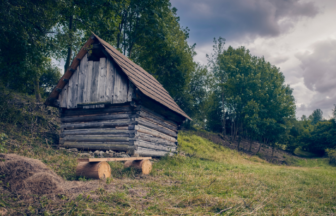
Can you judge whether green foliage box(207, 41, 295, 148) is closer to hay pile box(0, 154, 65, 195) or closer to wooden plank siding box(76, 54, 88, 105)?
wooden plank siding box(76, 54, 88, 105)

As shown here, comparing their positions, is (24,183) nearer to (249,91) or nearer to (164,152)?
(164,152)

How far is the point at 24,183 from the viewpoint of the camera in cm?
412

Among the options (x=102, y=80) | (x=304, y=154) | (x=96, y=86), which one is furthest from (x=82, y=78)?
(x=304, y=154)

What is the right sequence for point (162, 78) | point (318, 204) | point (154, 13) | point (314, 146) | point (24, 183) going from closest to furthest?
point (24, 183)
point (318, 204)
point (154, 13)
point (162, 78)
point (314, 146)

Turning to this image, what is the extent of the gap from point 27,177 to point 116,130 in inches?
219

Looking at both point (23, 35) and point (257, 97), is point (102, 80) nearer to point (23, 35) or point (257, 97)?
point (23, 35)

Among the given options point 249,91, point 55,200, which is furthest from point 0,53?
point 249,91

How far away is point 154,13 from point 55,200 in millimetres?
19249

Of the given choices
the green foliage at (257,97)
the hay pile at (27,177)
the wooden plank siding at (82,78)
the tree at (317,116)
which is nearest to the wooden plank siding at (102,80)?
the wooden plank siding at (82,78)

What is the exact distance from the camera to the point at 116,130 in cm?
988

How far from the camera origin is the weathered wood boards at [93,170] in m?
5.49

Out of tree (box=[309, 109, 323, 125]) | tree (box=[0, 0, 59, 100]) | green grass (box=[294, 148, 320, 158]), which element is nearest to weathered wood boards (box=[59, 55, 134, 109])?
tree (box=[0, 0, 59, 100])

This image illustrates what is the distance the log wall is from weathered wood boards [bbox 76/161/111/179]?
11.9ft

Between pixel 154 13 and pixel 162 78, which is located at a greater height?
pixel 154 13
